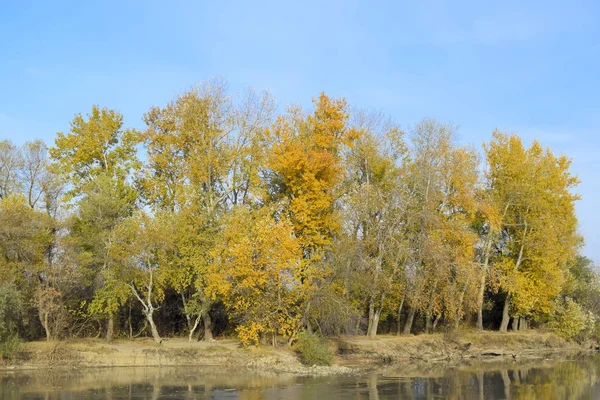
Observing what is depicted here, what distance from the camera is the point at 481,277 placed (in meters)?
46.4

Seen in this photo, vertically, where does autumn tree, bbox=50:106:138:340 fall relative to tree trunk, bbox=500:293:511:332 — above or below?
above

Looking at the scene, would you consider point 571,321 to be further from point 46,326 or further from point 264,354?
point 46,326

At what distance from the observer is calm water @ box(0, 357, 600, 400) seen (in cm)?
2712

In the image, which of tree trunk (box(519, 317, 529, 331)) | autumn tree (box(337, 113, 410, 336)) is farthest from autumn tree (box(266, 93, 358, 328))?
tree trunk (box(519, 317, 529, 331))

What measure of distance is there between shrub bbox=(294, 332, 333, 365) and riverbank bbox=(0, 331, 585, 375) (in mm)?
535

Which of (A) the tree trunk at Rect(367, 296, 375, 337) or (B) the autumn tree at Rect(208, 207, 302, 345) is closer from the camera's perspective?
(B) the autumn tree at Rect(208, 207, 302, 345)

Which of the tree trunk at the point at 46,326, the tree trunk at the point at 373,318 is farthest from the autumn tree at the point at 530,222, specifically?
the tree trunk at the point at 46,326

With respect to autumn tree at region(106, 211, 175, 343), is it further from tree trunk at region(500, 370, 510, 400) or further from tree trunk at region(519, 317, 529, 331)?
tree trunk at region(519, 317, 529, 331)

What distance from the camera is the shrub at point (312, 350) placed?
116ft

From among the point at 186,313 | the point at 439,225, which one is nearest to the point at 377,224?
the point at 439,225

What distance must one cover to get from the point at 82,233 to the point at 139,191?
20.9 feet

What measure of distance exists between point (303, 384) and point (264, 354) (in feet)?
21.4

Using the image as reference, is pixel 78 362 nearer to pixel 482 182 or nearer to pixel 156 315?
pixel 156 315

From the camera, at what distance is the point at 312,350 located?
35438 millimetres
